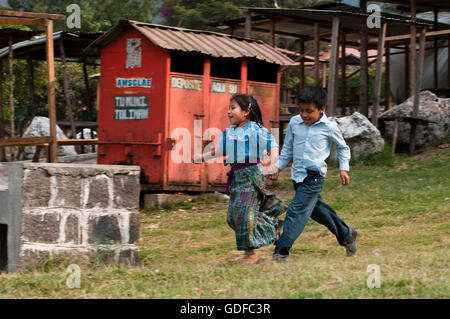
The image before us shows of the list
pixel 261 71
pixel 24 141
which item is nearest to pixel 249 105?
pixel 24 141

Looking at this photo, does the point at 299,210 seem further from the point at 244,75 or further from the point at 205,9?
the point at 205,9

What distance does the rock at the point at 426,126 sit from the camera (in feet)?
50.4

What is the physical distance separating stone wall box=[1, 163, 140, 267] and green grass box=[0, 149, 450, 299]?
170mm

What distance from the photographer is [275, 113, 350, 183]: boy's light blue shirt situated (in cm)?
566

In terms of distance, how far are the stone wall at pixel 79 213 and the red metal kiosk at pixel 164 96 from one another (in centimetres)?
423

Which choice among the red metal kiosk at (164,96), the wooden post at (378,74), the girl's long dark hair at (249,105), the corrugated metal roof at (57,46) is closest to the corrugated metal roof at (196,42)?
the red metal kiosk at (164,96)

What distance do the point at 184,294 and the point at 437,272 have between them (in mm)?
1806

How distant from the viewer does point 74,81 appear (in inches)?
996

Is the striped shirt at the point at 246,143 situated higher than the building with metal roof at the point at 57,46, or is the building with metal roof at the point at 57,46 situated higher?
the building with metal roof at the point at 57,46

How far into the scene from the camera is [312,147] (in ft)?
18.6

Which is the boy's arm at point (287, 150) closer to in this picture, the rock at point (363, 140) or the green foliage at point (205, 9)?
the rock at point (363, 140)

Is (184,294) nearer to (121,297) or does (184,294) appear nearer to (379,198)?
(121,297)

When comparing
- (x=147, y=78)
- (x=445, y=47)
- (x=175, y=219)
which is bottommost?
(x=175, y=219)

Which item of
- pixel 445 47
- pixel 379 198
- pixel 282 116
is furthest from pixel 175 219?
pixel 445 47
